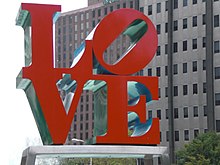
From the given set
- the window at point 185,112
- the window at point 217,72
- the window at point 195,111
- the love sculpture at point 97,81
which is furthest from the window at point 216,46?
the love sculpture at point 97,81

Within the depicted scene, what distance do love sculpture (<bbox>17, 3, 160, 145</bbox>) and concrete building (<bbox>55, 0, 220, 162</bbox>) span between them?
4473 cm

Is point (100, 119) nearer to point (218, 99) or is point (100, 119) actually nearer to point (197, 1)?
point (218, 99)

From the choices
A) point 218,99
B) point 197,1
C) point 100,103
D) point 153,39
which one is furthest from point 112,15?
point 197,1

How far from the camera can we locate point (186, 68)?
6525 cm

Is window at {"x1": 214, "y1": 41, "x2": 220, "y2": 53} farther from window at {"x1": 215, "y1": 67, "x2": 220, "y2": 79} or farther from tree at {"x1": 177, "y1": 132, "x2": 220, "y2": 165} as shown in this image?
tree at {"x1": 177, "y1": 132, "x2": 220, "y2": 165}

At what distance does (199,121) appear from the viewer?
6278 centimetres

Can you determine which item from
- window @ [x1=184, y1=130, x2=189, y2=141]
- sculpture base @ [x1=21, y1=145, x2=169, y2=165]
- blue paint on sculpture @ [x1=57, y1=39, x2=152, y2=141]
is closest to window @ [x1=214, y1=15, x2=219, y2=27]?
window @ [x1=184, y1=130, x2=189, y2=141]

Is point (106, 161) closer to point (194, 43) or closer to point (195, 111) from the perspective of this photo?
point (195, 111)

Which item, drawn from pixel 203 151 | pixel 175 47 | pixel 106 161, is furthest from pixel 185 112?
pixel 203 151

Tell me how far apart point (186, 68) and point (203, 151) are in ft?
62.4

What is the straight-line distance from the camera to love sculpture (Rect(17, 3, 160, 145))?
16234 mm

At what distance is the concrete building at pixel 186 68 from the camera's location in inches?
2467

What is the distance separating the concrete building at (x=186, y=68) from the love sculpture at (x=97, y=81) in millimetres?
44726

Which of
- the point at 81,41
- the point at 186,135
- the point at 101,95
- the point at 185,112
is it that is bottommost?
the point at 186,135
